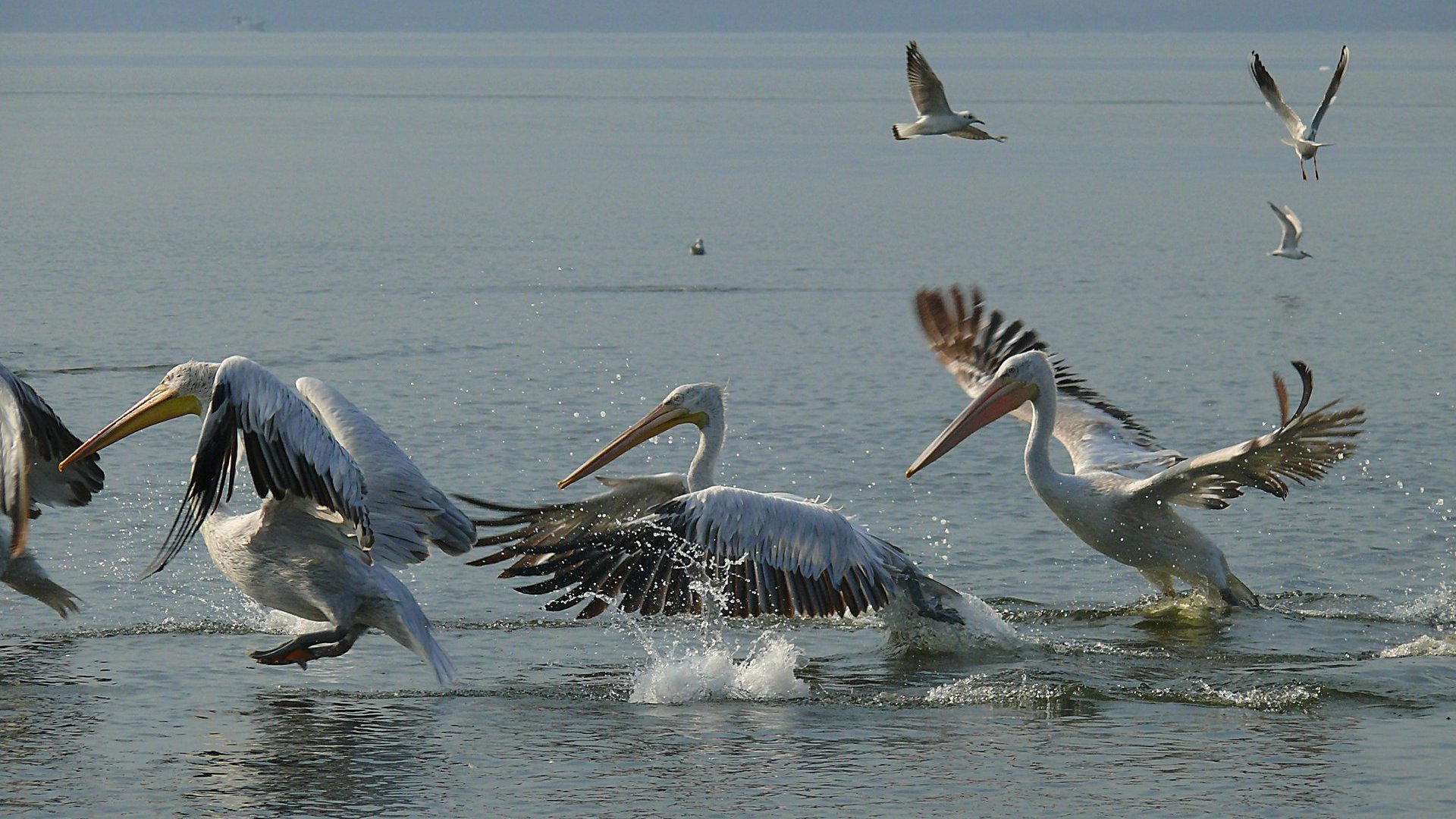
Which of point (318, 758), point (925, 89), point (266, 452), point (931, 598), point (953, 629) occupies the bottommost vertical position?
point (318, 758)

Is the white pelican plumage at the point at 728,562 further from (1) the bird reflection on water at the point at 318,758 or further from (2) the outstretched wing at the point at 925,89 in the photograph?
(2) the outstretched wing at the point at 925,89

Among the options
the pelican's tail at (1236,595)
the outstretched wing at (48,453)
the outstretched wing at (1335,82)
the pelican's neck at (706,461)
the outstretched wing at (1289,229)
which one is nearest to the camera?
the outstretched wing at (48,453)

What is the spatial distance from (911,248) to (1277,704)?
15712mm

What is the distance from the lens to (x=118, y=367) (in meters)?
13.7

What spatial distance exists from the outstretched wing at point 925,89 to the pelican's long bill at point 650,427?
334 inches

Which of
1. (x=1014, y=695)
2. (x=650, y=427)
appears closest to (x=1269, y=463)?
(x=1014, y=695)

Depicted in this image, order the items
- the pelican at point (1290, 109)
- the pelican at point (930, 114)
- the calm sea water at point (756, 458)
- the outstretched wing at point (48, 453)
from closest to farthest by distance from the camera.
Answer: the calm sea water at point (756, 458) < the outstretched wing at point (48, 453) < the pelican at point (1290, 109) < the pelican at point (930, 114)

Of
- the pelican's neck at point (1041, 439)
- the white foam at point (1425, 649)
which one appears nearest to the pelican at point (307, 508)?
the pelican's neck at point (1041, 439)

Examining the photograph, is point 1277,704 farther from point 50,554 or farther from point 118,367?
point 118,367

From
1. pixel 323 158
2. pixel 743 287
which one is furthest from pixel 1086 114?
pixel 743 287

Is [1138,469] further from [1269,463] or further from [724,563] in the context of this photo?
[724,563]

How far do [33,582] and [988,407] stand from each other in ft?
13.1

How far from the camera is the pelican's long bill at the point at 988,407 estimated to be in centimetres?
873

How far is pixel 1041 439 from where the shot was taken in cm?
850
